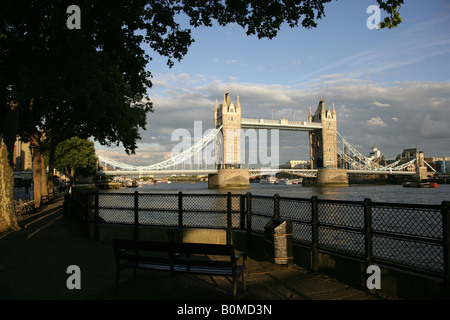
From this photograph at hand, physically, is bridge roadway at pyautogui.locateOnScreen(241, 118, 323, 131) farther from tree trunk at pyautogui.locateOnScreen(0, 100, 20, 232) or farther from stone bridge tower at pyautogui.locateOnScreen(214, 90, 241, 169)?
tree trunk at pyautogui.locateOnScreen(0, 100, 20, 232)

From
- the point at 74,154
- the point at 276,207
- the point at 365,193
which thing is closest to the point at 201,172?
the point at 74,154

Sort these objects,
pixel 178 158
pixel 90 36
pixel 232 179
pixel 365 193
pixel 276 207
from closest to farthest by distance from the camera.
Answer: pixel 276 207 → pixel 90 36 → pixel 365 193 → pixel 232 179 → pixel 178 158

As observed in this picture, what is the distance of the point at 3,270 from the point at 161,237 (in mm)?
3161

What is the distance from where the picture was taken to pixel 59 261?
6.41 m

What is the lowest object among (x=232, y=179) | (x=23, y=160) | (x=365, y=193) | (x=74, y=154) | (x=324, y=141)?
(x=365, y=193)

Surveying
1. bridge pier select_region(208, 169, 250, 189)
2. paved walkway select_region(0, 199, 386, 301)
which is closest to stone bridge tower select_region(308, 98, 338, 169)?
bridge pier select_region(208, 169, 250, 189)

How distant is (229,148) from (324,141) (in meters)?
31.5

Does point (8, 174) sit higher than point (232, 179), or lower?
higher

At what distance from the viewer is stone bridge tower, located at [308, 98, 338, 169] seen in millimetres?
101438

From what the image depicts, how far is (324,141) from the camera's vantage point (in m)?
104

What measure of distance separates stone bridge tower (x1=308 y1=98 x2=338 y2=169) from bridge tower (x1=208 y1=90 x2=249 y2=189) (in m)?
27.0

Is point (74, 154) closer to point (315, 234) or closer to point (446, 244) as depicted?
point (315, 234)

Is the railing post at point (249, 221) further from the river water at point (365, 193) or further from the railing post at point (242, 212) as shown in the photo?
the river water at point (365, 193)
